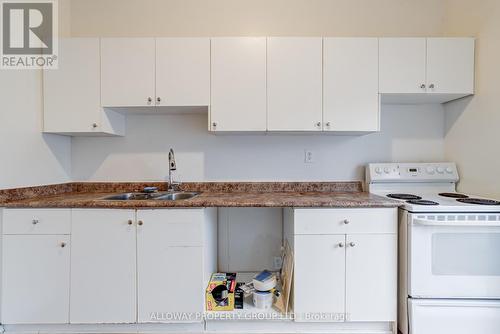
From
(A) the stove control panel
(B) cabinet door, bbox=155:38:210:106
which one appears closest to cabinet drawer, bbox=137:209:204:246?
(B) cabinet door, bbox=155:38:210:106

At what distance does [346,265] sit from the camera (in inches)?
63.0

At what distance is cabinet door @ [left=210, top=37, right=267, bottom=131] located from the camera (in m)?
1.83

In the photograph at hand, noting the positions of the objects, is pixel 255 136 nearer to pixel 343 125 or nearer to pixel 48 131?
pixel 343 125

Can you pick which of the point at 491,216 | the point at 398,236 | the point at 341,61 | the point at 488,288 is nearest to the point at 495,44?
the point at 341,61

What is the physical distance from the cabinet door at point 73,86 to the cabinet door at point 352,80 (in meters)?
1.71

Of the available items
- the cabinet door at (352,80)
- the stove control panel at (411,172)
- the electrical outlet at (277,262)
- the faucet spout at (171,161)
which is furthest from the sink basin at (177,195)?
the stove control panel at (411,172)

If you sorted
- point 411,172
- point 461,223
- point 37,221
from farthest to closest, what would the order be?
1. point 411,172
2. point 37,221
3. point 461,223

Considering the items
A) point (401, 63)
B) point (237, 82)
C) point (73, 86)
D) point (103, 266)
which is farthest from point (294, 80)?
point (103, 266)

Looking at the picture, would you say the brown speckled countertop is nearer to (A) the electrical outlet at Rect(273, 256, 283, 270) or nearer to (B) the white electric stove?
(B) the white electric stove

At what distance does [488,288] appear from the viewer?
150 centimetres

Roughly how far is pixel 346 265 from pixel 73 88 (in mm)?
2299

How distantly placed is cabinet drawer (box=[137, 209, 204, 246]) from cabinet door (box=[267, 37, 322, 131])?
879 millimetres

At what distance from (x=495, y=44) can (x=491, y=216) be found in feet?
3.79

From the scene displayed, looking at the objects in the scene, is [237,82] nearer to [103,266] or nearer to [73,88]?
[73,88]
